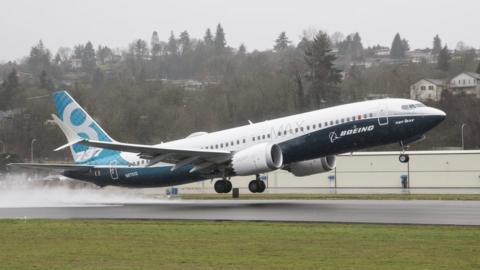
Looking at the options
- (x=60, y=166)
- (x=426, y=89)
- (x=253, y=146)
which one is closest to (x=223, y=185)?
(x=253, y=146)

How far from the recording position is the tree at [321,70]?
384 feet

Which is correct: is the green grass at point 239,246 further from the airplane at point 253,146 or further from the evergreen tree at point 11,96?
the evergreen tree at point 11,96

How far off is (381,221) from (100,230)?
402 inches

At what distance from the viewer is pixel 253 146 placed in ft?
145

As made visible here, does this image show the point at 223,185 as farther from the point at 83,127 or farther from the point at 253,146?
the point at 83,127

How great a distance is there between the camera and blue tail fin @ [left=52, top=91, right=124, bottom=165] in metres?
50.2

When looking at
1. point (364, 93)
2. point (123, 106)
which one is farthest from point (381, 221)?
point (364, 93)

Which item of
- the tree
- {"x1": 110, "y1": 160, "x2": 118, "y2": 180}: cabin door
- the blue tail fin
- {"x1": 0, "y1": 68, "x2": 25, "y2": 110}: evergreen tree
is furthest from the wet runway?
{"x1": 0, "y1": 68, "x2": 25, "y2": 110}: evergreen tree

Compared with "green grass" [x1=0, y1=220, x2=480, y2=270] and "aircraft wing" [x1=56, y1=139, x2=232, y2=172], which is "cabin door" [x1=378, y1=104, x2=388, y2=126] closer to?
"aircraft wing" [x1=56, y1=139, x2=232, y2=172]

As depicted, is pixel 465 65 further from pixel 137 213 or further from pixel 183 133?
pixel 137 213

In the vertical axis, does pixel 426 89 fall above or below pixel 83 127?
above

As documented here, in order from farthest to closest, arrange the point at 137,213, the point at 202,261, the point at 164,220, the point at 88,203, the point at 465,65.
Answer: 1. the point at 465,65
2. the point at 88,203
3. the point at 137,213
4. the point at 164,220
5. the point at 202,261

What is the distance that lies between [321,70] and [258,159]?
263 ft

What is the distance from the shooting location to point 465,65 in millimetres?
195500
